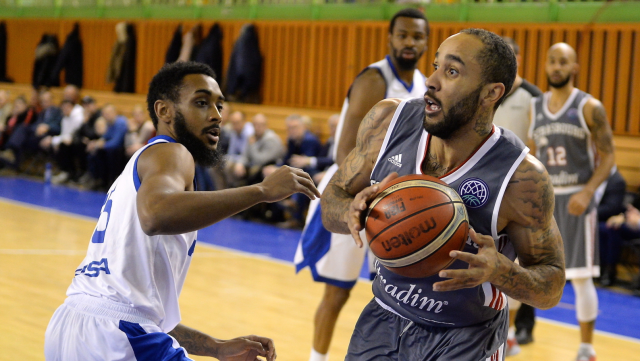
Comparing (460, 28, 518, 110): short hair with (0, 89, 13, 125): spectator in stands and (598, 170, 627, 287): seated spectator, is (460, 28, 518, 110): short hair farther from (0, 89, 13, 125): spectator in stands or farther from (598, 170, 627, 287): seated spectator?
(0, 89, 13, 125): spectator in stands

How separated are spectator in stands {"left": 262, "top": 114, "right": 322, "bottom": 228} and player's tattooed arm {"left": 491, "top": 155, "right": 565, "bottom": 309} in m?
6.78

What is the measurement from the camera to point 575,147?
5.20 m

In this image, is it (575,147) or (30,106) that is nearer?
(575,147)

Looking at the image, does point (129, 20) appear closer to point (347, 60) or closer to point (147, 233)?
point (347, 60)

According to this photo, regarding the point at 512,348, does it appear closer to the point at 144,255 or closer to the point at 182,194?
the point at 144,255

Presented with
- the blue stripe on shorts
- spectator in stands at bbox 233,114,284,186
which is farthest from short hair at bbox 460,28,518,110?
spectator in stands at bbox 233,114,284,186

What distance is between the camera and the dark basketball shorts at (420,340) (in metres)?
2.47

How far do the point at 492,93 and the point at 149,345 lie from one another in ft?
4.55

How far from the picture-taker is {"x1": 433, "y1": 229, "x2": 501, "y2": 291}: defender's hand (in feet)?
6.75

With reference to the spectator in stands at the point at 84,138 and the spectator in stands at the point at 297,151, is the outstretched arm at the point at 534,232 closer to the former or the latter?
the spectator in stands at the point at 297,151

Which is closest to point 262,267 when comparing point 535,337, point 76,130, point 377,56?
point 535,337

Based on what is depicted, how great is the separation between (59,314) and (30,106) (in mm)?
12092

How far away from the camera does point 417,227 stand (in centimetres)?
223

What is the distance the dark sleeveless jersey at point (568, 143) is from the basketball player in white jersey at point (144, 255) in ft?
10.5
